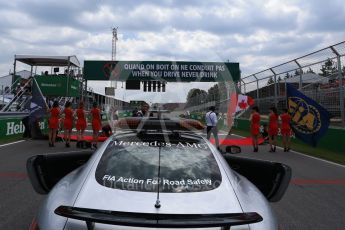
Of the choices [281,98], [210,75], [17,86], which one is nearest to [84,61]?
[17,86]

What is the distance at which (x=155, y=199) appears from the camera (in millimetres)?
2609

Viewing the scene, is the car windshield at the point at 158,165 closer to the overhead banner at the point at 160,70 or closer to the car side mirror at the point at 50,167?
the car side mirror at the point at 50,167

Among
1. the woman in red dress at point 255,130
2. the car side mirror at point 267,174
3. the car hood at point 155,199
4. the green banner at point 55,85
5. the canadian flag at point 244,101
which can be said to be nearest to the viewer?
the car hood at point 155,199

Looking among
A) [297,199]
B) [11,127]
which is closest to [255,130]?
[297,199]

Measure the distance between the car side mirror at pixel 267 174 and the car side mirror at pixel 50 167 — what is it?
1.95 metres

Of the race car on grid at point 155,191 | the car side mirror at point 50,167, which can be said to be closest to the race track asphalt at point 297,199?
the car side mirror at point 50,167

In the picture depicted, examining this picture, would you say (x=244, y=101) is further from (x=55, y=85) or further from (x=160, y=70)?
(x=55, y=85)

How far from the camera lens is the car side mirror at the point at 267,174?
3828mm

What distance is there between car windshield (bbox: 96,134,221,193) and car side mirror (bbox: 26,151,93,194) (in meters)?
0.88

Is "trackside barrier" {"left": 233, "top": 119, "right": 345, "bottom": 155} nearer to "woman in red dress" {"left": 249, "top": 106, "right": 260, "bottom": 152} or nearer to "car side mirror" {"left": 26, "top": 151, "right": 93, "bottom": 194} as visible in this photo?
"woman in red dress" {"left": 249, "top": 106, "right": 260, "bottom": 152}

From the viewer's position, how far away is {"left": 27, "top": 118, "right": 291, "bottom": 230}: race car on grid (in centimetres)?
236

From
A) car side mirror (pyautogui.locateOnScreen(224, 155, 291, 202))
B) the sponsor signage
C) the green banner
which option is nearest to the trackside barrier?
car side mirror (pyautogui.locateOnScreen(224, 155, 291, 202))

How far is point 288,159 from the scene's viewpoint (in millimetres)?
11797

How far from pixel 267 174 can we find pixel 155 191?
198cm
